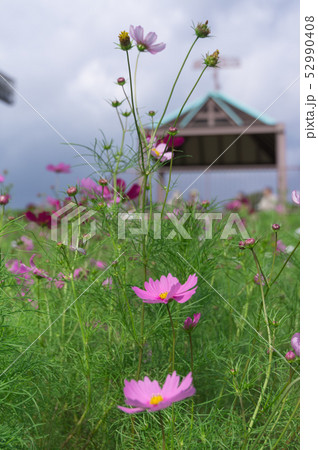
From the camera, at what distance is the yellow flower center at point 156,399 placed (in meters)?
0.55

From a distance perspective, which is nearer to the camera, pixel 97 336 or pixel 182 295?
pixel 182 295

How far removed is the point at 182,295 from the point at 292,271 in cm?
86

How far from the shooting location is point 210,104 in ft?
32.9

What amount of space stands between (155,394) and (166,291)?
0.16m

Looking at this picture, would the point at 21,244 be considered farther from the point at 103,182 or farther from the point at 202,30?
the point at 202,30

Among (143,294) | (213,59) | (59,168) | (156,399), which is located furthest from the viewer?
(59,168)

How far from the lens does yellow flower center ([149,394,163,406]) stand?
551 mm

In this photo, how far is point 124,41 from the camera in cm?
83

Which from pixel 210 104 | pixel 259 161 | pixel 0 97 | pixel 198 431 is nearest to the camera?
pixel 198 431

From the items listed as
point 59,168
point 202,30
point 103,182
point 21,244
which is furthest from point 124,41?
point 59,168

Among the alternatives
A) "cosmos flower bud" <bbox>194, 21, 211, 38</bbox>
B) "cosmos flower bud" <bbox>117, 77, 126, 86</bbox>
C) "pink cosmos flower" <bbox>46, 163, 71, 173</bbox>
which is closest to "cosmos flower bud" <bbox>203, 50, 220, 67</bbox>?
"cosmos flower bud" <bbox>194, 21, 211, 38</bbox>

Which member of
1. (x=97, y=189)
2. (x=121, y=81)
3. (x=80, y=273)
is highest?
(x=121, y=81)
